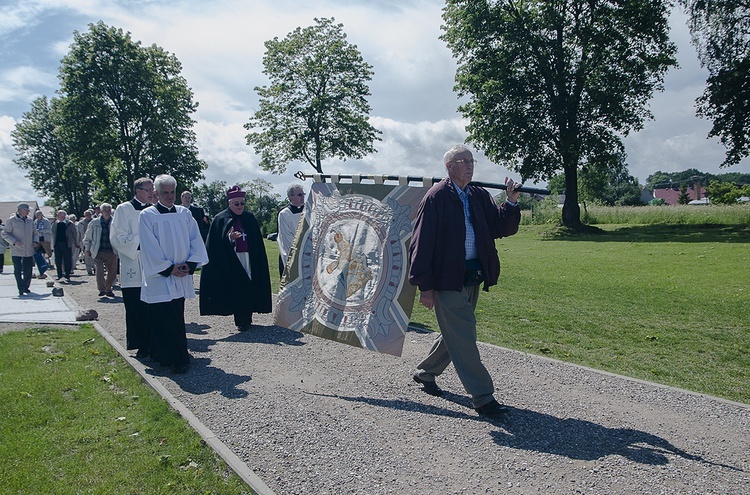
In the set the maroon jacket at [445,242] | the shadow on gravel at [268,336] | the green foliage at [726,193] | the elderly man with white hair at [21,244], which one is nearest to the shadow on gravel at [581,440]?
the maroon jacket at [445,242]

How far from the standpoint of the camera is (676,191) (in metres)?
130

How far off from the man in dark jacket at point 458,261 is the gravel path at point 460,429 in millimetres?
422

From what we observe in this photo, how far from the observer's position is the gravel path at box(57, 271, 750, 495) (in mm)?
4055

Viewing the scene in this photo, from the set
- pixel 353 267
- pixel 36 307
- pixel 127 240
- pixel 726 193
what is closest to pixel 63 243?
pixel 36 307

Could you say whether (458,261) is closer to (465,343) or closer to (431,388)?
(465,343)

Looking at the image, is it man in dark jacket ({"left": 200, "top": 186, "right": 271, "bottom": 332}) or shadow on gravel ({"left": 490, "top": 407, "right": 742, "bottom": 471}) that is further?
man in dark jacket ({"left": 200, "top": 186, "right": 271, "bottom": 332})

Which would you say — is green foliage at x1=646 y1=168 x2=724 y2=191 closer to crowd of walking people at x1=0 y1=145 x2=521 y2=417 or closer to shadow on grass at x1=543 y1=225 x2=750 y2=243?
shadow on grass at x1=543 y1=225 x2=750 y2=243

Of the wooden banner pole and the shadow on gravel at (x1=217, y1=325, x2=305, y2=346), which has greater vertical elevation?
the wooden banner pole

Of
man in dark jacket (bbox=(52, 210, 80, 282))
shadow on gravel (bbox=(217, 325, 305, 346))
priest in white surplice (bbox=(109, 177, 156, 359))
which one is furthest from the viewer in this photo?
man in dark jacket (bbox=(52, 210, 80, 282))

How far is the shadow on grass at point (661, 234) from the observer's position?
2708 cm

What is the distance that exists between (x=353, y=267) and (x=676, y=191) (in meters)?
141

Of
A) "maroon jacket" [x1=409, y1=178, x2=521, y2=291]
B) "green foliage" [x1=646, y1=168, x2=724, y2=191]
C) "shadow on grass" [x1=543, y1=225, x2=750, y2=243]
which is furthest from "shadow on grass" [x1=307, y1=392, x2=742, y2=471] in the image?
"green foliage" [x1=646, y1=168, x2=724, y2=191]

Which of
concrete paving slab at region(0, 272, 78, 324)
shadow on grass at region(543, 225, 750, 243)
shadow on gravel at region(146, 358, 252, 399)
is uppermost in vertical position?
shadow on grass at region(543, 225, 750, 243)

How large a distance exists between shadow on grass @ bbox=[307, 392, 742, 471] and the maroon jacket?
1208 mm
